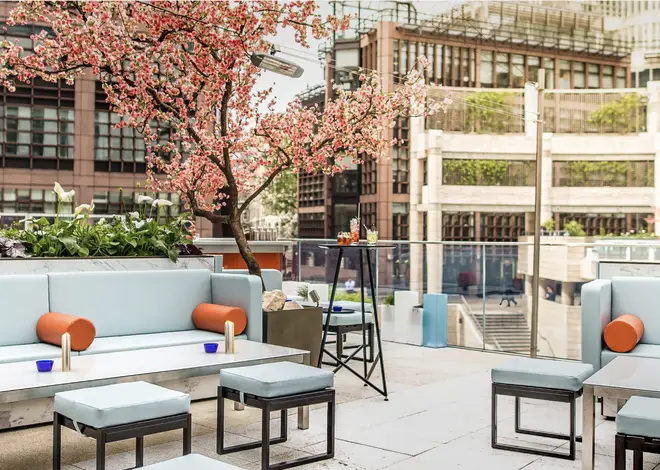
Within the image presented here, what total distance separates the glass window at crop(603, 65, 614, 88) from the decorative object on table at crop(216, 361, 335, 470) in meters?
54.5

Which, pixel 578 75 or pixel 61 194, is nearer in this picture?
pixel 61 194

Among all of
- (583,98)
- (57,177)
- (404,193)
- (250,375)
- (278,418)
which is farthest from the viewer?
(583,98)

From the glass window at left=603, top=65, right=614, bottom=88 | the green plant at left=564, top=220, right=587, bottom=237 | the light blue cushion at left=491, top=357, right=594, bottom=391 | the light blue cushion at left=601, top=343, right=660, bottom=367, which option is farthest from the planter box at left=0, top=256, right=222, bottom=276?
the glass window at left=603, top=65, right=614, bottom=88

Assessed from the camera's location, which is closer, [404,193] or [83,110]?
[83,110]

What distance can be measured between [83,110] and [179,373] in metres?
27.3

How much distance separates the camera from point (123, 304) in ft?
17.4

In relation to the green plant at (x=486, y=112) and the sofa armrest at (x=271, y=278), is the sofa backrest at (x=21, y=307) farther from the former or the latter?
the green plant at (x=486, y=112)

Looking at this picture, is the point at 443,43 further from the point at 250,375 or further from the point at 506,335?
the point at 250,375

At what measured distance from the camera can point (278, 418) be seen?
473 cm

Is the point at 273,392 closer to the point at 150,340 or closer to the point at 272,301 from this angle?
the point at 150,340

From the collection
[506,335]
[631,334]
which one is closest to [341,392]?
[631,334]

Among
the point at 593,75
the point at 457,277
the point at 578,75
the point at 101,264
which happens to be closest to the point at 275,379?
the point at 101,264

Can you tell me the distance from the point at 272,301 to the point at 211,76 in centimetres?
221

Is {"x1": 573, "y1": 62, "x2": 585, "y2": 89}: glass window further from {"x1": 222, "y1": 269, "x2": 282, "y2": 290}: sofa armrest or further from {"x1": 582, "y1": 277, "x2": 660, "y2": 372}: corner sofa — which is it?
{"x1": 582, "y1": 277, "x2": 660, "y2": 372}: corner sofa
